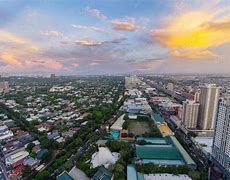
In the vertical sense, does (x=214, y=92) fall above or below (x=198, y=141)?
above

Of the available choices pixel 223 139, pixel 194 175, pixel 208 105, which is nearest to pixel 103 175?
pixel 194 175

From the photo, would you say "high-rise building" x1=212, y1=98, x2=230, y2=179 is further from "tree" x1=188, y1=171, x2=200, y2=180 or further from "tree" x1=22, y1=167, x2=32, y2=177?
"tree" x1=22, y1=167, x2=32, y2=177

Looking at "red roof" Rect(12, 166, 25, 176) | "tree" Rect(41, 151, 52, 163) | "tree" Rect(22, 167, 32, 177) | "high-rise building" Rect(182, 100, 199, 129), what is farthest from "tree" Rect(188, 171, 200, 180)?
"high-rise building" Rect(182, 100, 199, 129)

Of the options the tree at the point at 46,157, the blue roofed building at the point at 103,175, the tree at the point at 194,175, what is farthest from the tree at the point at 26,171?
the tree at the point at 194,175

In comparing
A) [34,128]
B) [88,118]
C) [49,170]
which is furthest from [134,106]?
[49,170]

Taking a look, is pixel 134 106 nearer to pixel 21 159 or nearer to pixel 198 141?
pixel 198 141

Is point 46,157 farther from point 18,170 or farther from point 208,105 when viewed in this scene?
point 208,105

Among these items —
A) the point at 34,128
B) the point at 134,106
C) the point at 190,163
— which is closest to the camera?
the point at 190,163
